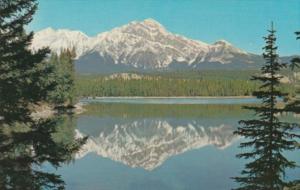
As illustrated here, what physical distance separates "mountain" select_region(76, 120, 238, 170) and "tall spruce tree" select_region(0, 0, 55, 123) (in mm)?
39672

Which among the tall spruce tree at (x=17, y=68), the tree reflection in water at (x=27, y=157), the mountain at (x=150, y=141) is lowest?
the mountain at (x=150, y=141)

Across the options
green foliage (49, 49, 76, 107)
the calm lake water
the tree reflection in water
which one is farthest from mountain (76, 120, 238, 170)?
the tree reflection in water

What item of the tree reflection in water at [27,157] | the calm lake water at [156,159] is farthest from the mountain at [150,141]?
the tree reflection in water at [27,157]

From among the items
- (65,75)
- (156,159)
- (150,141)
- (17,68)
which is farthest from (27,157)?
(65,75)

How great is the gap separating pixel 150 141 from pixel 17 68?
230ft

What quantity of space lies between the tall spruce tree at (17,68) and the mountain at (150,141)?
130 feet

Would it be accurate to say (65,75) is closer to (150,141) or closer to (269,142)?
(150,141)

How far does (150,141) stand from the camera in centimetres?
8625

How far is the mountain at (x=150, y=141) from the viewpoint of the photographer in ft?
216

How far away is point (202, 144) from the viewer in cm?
7850

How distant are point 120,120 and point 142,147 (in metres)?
46.4

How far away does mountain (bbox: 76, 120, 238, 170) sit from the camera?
65.7 m

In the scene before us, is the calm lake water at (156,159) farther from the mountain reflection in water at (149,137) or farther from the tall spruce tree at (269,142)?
the tall spruce tree at (269,142)

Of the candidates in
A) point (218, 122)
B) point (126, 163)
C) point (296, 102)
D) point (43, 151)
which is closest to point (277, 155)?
point (296, 102)
